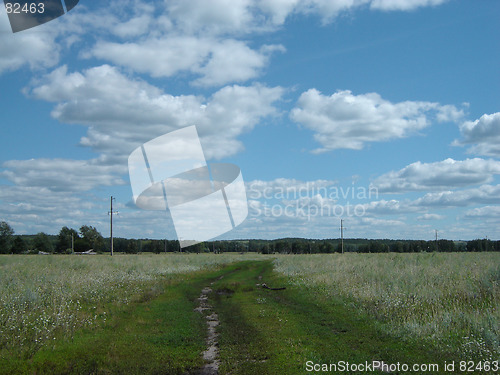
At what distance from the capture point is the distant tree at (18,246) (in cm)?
11645

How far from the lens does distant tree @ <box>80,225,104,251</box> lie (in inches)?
4978

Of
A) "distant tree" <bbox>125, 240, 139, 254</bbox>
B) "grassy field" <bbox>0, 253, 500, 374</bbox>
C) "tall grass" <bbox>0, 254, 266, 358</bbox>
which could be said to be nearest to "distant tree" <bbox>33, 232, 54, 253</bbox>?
"distant tree" <bbox>125, 240, 139, 254</bbox>

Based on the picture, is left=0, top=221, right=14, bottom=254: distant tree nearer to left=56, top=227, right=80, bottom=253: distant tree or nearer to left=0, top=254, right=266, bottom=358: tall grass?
left=56, top=227, right=80, bottom=253: distant tree

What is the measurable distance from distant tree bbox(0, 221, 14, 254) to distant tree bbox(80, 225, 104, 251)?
2130 cm

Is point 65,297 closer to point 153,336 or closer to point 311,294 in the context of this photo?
point 153,336

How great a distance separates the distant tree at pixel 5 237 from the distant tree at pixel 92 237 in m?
21.3

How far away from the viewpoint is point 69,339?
11.6 metres


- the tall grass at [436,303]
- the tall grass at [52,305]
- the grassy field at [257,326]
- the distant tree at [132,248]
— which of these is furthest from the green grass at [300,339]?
the distant tree at [132,248]

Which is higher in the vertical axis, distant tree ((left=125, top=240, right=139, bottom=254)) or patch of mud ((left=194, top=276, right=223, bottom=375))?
patch of mud ((left=194, top=276, right=223, bottom=375))

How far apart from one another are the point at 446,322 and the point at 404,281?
7463 millimetres

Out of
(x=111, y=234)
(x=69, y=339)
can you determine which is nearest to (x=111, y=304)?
(x=69, y=339)

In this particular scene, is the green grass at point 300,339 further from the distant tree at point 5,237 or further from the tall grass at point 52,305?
the distant tree at point 5,237

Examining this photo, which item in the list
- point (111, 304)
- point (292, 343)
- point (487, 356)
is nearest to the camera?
point (487, 356)

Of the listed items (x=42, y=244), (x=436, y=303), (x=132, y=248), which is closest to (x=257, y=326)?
(x=436, y=303)
